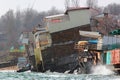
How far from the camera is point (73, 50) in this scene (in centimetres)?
8169

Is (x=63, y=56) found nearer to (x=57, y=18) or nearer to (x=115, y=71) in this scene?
(x=57, y=18)

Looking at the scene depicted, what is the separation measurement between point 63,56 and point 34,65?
9.86m

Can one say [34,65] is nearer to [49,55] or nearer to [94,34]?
[49,55]

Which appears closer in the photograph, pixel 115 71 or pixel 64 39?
pixel 115 71

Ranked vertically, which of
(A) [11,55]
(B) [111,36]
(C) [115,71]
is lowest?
(A) [11,55]

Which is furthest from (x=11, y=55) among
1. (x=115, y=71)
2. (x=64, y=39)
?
(x=115, y=71)

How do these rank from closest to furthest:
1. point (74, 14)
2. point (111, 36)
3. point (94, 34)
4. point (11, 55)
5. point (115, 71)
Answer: point (115, 71)
point (111, 36)
point (94, 34)
point (74, 14)
point (11, 55)

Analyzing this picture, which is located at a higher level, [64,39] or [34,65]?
[64,39]

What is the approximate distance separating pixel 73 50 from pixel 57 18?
666 centimetres

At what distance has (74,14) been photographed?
82.1 m

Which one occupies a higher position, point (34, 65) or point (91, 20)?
point (91, 20)

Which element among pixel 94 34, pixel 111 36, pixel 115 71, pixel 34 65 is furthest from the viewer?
pixel 34 65

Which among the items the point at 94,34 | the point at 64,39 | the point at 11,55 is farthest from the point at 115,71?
the point at 11,55

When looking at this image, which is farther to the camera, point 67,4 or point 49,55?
point 67,4
